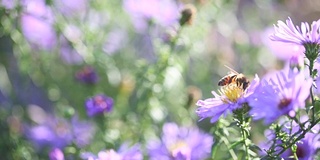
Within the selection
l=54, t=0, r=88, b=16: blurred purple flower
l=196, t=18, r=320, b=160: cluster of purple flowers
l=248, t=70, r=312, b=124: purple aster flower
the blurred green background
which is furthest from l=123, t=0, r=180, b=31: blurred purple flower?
l=248, t=70, r=312, b=124: purple aster flower

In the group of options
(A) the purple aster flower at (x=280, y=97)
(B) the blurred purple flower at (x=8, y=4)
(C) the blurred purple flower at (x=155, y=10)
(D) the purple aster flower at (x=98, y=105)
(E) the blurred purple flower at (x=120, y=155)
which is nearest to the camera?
(A) the purple aster flower at (x=280, y=97)

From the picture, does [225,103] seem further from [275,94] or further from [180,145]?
Result: [180,145]

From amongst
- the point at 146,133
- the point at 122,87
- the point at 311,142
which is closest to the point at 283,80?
the point at 311,142

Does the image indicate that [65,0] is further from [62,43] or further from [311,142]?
[311,142]

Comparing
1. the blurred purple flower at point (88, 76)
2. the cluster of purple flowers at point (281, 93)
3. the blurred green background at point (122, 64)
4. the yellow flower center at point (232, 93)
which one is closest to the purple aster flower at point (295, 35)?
the cluster of purple flowers at point (281, 93)

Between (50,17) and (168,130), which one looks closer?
(168,130)

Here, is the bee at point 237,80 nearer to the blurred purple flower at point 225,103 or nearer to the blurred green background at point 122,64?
the blurred purple flower at point 225,103
